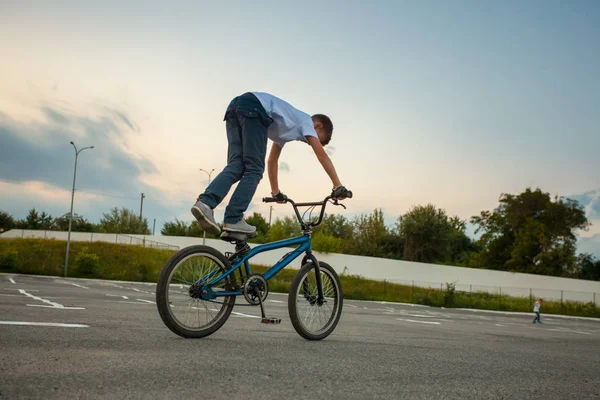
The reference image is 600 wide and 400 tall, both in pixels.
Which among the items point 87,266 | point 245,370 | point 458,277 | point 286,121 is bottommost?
point 87,266

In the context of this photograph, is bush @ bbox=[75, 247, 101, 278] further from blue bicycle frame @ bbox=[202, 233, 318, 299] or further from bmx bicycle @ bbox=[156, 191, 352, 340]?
bmx bicycle @ bbox=[156, 191, 352, 340]

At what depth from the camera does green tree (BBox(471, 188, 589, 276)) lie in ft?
187

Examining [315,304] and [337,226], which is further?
[337,226]

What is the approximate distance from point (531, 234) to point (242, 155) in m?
59.4

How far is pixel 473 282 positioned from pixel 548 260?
10.2 meters

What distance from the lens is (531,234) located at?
57750 mm

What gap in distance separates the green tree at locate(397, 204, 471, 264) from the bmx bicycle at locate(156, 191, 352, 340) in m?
64.7

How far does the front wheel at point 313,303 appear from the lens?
4.35 meters

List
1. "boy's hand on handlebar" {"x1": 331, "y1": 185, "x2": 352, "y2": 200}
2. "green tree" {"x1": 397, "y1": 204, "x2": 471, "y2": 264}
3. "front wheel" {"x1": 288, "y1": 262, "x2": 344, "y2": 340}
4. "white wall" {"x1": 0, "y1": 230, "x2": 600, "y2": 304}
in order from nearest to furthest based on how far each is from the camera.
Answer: "front wheel" {"x1": 288, "y1": 262, "x2": 344, "y2": 340}
"boy's hand on handlebar" {"x1": 331, "y1": 185, "x2": 352, "y2": 200}
"white wall" {"x1": 0, "y1": 230, "x2": 600, "y2": 304}
"green tree" {"x1": 397, "y1": 204, "x2": 471, "y2": 264}

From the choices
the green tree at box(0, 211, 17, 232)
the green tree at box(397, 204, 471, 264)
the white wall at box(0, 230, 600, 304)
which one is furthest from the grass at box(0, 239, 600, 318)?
the green tree at box(0, 211, 17, 232)

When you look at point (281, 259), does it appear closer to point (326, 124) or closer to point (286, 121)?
point (286, 121)

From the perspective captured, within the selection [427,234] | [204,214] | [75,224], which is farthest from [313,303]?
[75,224]

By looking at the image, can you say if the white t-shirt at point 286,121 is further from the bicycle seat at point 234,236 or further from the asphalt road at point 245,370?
the asphalt road at point 245,370

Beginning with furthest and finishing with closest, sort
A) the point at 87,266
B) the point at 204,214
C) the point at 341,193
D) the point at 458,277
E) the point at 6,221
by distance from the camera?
the point at 6,221 → the point at 458,277 → the point at 87,266 → the point at 341,193 → the point at 204,214
